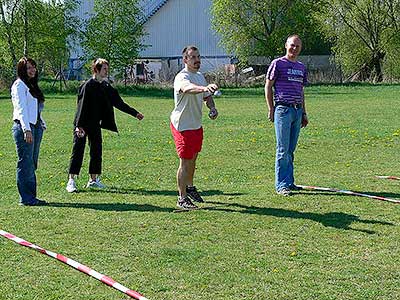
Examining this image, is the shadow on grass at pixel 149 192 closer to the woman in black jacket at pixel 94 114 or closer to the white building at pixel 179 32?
the woman in black jacket at pixel 94 114

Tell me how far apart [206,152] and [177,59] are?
1751 inches

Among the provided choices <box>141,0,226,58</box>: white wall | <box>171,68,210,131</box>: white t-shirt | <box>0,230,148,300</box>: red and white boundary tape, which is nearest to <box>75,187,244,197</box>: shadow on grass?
<box>171,68,210,131</box>: white t-shirt

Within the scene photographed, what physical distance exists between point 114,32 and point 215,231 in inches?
1619

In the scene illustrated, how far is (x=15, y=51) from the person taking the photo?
4572 centimetres

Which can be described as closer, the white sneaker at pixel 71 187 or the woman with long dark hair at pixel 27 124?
the woman with long dark hair at pixel 27 124

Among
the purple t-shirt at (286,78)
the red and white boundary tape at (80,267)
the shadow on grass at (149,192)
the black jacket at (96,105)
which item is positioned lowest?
the shadow on grass at (149,192)

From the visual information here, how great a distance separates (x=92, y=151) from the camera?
33.4 ft

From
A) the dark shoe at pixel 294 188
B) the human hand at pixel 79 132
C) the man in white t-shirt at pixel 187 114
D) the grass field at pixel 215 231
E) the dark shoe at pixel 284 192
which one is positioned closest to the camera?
the grass field at pixel 215 231

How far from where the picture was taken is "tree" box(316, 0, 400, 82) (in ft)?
173

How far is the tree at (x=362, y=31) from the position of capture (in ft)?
173

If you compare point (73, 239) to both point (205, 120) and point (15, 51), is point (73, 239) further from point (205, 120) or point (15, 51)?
point (15, 51)

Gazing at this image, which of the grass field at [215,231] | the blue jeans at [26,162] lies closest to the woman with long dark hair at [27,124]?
the blue jeans at [26,162]

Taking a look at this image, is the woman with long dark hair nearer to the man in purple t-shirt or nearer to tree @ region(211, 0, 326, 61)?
the man in purple t-shirt

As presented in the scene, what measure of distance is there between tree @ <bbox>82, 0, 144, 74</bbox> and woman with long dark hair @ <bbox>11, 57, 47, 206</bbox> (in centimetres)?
3863
